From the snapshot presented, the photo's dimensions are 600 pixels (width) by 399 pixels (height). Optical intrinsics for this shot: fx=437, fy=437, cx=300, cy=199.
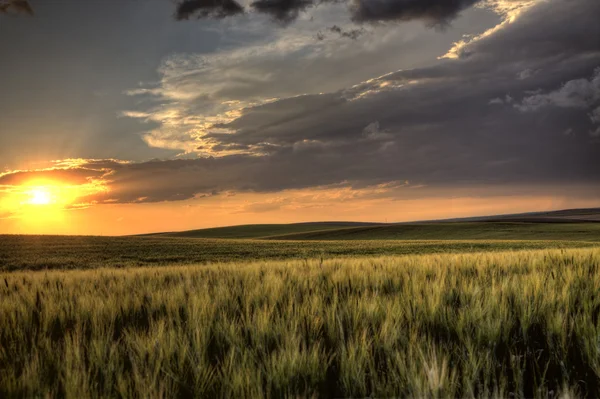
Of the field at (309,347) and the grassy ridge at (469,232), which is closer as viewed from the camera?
the field at (309,347)

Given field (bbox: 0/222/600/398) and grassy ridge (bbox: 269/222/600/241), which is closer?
field (bbox: 0/222/600/398)

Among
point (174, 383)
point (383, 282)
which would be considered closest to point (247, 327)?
point (174, 383)

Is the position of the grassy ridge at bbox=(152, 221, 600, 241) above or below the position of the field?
below

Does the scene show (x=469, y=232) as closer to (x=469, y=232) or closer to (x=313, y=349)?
(x=469, y=232)

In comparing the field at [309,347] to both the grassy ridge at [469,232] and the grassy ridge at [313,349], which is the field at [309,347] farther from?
the grassy ridge at [469,232]

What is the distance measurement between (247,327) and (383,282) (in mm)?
2741

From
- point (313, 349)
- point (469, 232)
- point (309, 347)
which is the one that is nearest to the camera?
point (313, 349)

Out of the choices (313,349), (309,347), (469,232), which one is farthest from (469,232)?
(313,349)

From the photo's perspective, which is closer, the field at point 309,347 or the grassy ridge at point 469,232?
the field at point 309,347

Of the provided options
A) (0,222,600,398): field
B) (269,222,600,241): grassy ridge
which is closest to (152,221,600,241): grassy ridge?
(269,222,600,241): grassy ridge

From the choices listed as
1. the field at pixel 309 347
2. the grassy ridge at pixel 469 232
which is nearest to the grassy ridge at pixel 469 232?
the grassy ridge at pixel 469 232

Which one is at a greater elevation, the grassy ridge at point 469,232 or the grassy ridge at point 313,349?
the grassy ridge at point 313,349

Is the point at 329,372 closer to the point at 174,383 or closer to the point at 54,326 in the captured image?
the point at 174,383

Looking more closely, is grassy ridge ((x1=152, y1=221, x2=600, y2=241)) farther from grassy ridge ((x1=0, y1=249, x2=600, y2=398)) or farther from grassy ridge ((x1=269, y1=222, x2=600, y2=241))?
grassy ridge ((x1=0, y1=249, x2=600, y2=398))
